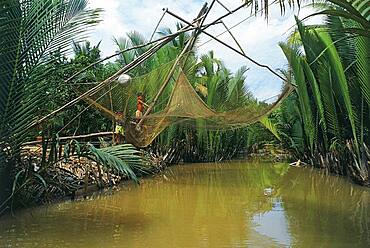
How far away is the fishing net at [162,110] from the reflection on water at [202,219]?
1019 millimetres

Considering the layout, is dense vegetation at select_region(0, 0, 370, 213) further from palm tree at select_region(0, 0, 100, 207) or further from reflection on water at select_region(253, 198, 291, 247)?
reflection on water at select_region(253, 198, 291, 247)

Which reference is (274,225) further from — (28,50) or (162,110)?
(28,50)

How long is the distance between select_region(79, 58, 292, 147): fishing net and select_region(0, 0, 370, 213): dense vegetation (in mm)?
416

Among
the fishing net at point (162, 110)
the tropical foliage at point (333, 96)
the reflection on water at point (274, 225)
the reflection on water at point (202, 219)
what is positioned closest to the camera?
the reflection on water at point (202, 219)

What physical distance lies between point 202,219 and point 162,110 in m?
2.08

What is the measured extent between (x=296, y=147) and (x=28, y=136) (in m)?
9.21

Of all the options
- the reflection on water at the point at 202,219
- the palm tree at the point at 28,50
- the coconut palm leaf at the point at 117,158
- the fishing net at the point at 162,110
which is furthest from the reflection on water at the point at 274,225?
the palm tree at the point at 28,50

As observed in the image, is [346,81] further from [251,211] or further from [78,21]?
[78,21]

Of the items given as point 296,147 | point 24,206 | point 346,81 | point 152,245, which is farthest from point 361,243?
point 296,147

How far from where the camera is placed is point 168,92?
10516mm

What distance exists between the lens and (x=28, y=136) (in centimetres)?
521

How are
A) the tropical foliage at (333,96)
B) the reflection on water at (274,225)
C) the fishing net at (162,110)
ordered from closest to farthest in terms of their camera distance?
the reflection on water at (274,225), the fishing net at (162,110), the tropical foliage at (333,96)

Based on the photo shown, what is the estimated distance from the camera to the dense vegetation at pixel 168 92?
466 cm

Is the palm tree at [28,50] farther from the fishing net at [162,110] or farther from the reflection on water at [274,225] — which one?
the reflection on water at [274,225]
